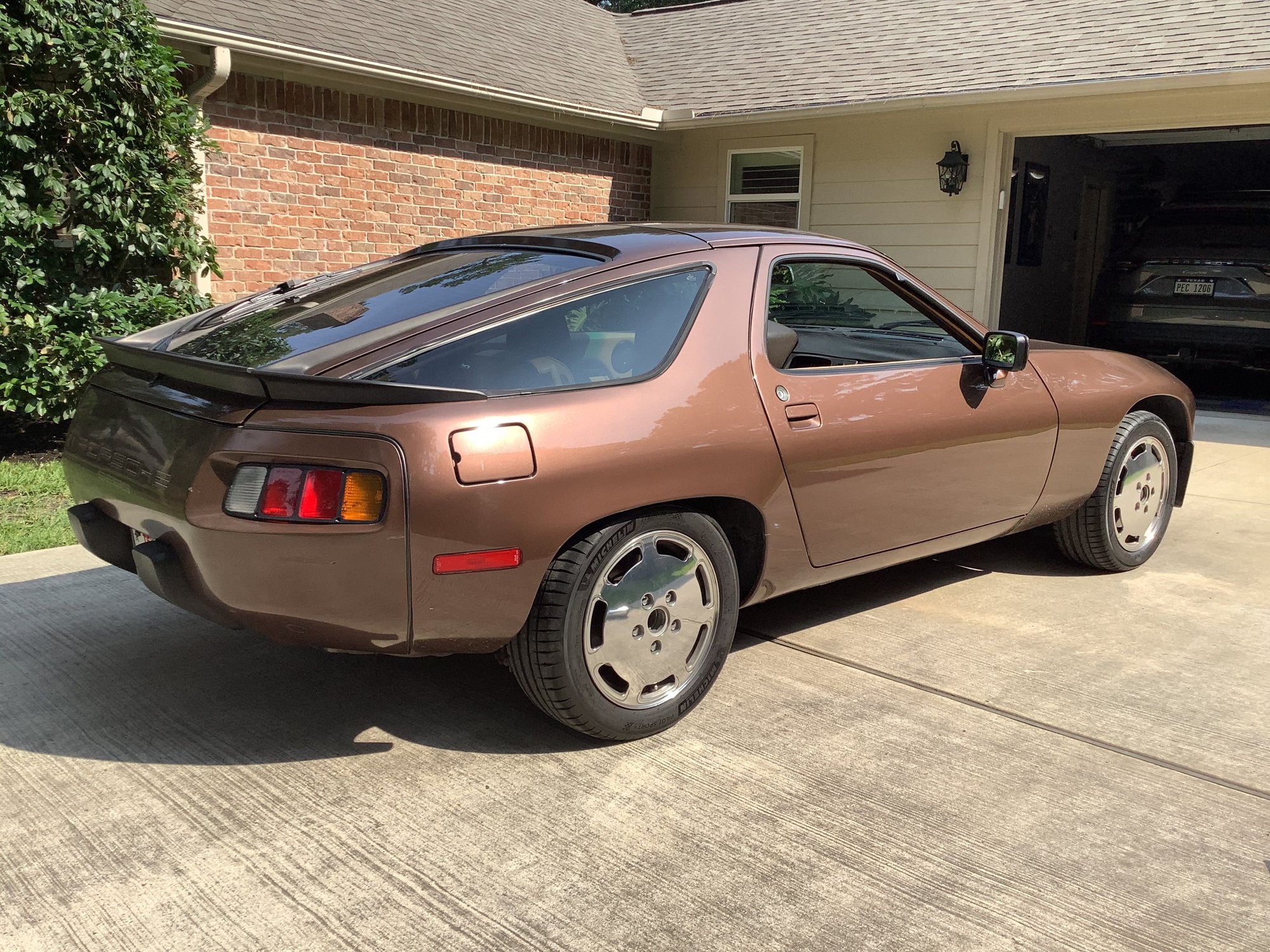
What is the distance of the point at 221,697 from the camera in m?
3.52

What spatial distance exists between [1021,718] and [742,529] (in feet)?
3.45

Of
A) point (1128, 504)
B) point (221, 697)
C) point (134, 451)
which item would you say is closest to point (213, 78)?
point (134, 451)

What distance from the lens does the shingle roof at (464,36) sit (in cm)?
877

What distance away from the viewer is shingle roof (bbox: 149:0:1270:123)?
9258 mm

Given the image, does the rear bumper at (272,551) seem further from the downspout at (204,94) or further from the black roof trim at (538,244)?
the downspout at (204,94)

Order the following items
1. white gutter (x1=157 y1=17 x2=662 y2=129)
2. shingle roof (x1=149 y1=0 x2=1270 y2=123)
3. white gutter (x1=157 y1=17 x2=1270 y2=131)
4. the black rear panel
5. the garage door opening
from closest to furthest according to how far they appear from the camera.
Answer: the black rear panel
white gutter (x1=157 y1=17 x2=662 y2=129)
white gutter (x1=157 y1=17 x2=1270 y2=131)
shingle roof (x1=149 y1=0 x2=1270 y2=123)
the garage door opening

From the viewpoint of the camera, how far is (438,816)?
111 inches

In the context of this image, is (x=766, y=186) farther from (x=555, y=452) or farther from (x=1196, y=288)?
(x=555, y=452)

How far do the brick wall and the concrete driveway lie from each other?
202 inches

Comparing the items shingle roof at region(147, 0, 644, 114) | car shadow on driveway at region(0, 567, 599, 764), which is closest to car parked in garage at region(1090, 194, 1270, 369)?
shingle roof at region(147, 0, 644, 114)

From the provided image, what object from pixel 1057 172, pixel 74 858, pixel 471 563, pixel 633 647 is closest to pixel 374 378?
pixel 471 563

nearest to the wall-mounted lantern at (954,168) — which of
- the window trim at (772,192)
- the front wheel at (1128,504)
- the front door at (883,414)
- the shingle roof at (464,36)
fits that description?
the window trim at (772,192)

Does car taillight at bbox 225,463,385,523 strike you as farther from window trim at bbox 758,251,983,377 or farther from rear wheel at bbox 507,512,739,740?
window trim at bbox 758,251,983,377

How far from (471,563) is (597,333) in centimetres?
81
